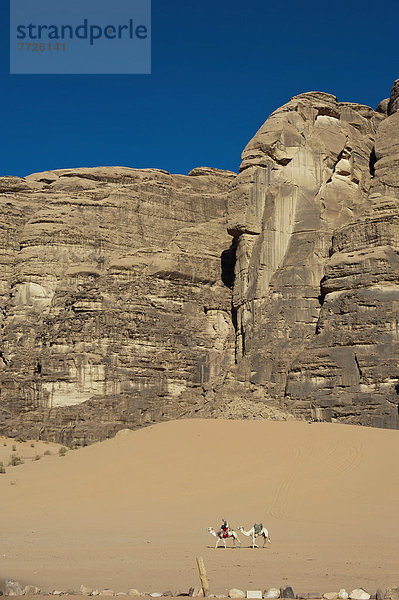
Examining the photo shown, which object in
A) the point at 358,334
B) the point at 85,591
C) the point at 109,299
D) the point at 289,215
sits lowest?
the point at 85,591

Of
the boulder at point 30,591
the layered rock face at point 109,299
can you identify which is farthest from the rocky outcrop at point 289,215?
Result: the boulder at point 30,591

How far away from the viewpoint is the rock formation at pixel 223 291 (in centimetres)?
4969

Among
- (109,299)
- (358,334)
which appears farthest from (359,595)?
(109,299)

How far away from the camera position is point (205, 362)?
58.4m

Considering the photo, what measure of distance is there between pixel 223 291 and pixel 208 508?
36269 mm

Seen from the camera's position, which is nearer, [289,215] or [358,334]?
[358,334]

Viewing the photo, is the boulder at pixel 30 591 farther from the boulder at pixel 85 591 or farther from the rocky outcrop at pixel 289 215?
the rocky outcrop at pixel 289 215

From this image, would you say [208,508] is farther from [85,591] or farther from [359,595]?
[359,595]

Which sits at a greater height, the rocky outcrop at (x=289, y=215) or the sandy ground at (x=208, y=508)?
the rocky outcrop at (x=289, y=215)

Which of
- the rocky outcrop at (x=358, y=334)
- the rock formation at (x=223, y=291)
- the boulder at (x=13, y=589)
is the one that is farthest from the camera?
the rock formation at (x=223, y=291)

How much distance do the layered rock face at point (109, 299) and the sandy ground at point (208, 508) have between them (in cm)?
1487

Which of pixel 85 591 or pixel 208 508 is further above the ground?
pixel 85 591

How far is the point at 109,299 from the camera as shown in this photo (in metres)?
58.5

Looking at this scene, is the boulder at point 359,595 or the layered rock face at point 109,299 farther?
the layered rock face at point 109,299
